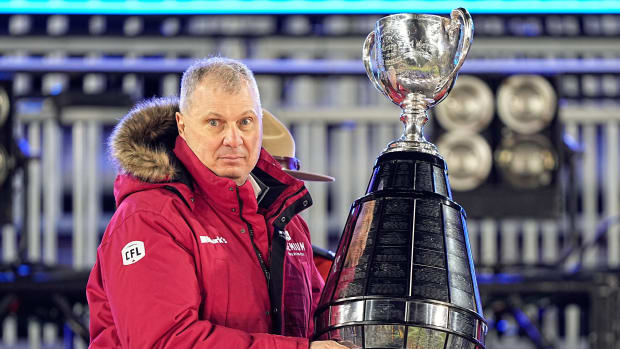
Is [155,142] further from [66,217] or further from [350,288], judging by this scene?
[66,217]

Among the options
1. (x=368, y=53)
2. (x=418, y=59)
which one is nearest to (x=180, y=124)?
(x=368, y=53)

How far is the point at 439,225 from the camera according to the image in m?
1.98

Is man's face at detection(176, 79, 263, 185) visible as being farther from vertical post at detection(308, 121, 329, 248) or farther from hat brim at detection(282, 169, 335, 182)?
vertical post at detection(308, 121, 329, 248)

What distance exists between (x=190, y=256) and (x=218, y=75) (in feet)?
1.24

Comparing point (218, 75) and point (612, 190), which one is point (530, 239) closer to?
point (612, 190)

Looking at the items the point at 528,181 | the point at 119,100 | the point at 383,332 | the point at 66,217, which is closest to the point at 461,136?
the point at 528,181

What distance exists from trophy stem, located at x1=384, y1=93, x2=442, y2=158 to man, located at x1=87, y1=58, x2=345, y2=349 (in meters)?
0.32

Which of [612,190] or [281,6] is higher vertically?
[281,6]

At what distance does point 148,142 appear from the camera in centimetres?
233

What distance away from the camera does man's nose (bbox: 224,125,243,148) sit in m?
2.23

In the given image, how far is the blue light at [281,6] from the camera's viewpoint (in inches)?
275

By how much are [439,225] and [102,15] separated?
18.9 feet

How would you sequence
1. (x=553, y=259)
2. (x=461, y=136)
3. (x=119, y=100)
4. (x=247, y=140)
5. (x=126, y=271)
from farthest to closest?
(x=553, y=259), (x=119, y=100), (x=461, y=136), (x=247, y=140), (x=126, y=271)

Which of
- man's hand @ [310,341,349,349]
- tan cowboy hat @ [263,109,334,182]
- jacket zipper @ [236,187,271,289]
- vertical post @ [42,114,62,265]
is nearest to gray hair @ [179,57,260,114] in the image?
jacket zipper @ [236,187,271,289]
